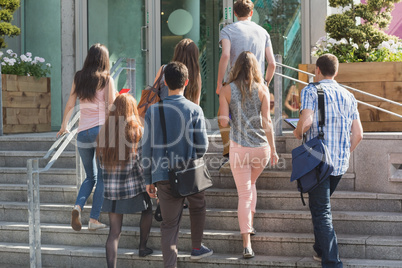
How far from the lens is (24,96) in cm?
987

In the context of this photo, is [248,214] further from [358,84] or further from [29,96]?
[29,96]

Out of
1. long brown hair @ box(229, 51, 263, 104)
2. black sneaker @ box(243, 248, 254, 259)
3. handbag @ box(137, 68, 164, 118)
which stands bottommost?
black sneaker @ box(243, 248, 254, 259)

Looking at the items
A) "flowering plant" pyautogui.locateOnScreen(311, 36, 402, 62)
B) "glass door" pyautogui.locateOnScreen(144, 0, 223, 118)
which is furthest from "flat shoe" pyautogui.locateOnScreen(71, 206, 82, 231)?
"glass door" pyautogui.locateOnScreen(144, 0, 223, 118)

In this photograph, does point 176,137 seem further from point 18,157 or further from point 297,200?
point 18,157

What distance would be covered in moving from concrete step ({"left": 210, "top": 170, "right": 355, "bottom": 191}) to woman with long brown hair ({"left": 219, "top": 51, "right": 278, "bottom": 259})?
1.16 metres

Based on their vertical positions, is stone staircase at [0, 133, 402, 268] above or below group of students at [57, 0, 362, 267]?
below

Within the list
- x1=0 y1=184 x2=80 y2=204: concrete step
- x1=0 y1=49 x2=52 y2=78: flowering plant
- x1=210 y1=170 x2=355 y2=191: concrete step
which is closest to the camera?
x1=210 y1=170 x2=355 y2=191: concrete step

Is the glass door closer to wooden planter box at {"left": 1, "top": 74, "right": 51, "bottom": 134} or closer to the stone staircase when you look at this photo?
wooden planter box at {"left": 1, "top": 74, "right": 51, "bottom": 134}

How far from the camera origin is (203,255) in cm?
593

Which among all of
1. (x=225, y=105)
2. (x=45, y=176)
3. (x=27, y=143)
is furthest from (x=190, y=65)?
(x=27, y=143)

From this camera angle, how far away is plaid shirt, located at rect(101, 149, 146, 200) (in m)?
5.78

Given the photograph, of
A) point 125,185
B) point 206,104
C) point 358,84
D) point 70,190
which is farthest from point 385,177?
point 206,104

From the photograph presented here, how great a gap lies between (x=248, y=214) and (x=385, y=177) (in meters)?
1.67

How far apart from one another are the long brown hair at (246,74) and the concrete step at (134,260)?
4.92 ft
